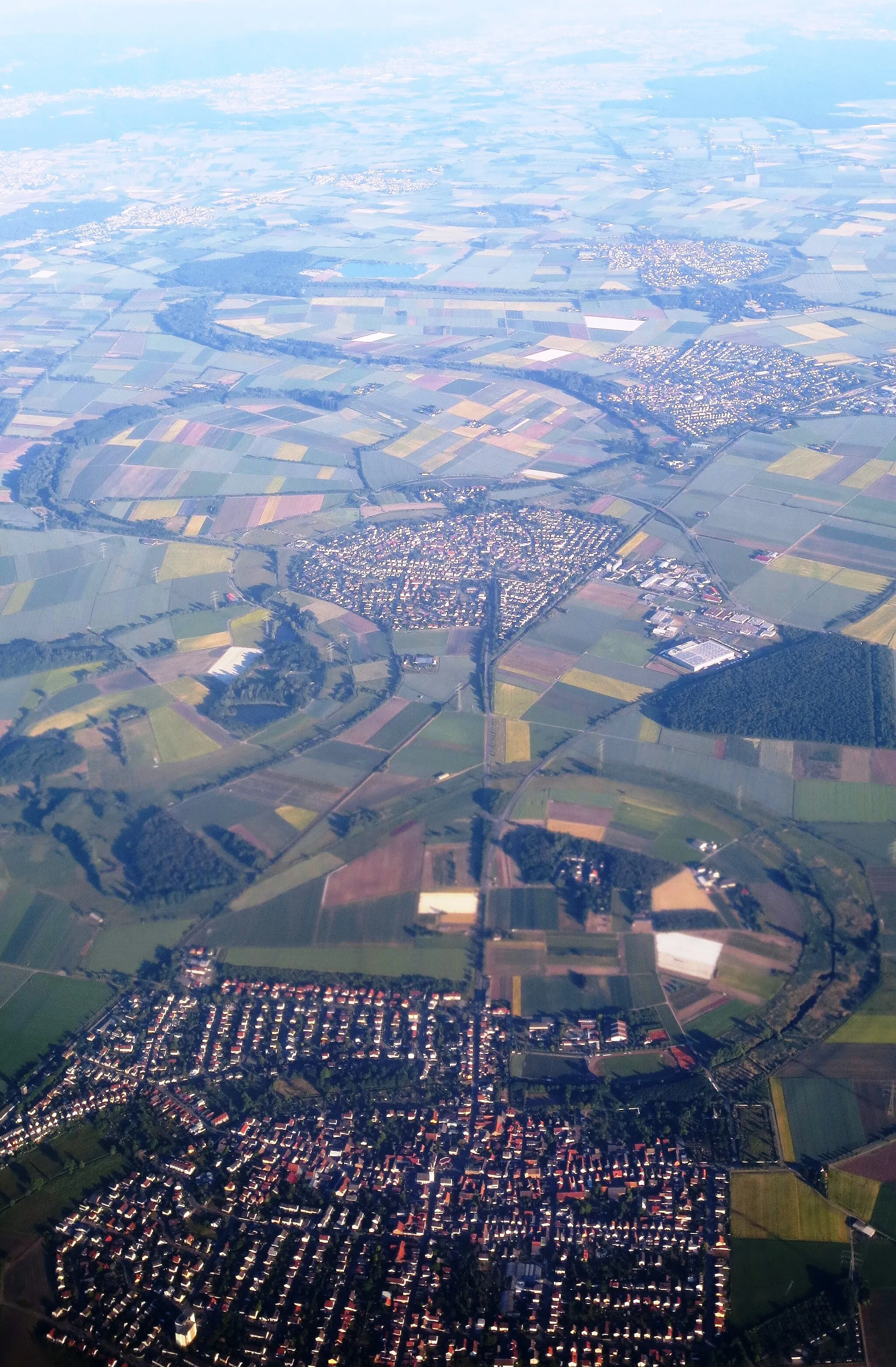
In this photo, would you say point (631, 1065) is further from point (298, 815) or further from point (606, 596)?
point (606, 596)

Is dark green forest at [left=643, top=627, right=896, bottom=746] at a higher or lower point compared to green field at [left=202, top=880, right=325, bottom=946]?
higher

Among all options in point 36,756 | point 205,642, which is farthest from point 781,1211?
point 205,642

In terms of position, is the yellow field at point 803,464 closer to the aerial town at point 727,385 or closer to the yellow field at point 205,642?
the aerial town at point 727,385

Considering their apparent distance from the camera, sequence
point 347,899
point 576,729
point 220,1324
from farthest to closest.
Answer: point 576,729 < point 347,899 < point 220,1324

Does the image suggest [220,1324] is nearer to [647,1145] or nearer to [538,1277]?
[538,1277]

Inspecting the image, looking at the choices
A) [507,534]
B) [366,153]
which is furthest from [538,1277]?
[366,153]

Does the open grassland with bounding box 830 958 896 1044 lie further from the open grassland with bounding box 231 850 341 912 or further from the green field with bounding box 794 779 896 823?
the open grassland with bounding box 231 850 341 912

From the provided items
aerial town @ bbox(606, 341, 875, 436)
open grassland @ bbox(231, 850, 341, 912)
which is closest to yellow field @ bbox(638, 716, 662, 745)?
open grassland @ bbox(231, 850, 341, 912)
